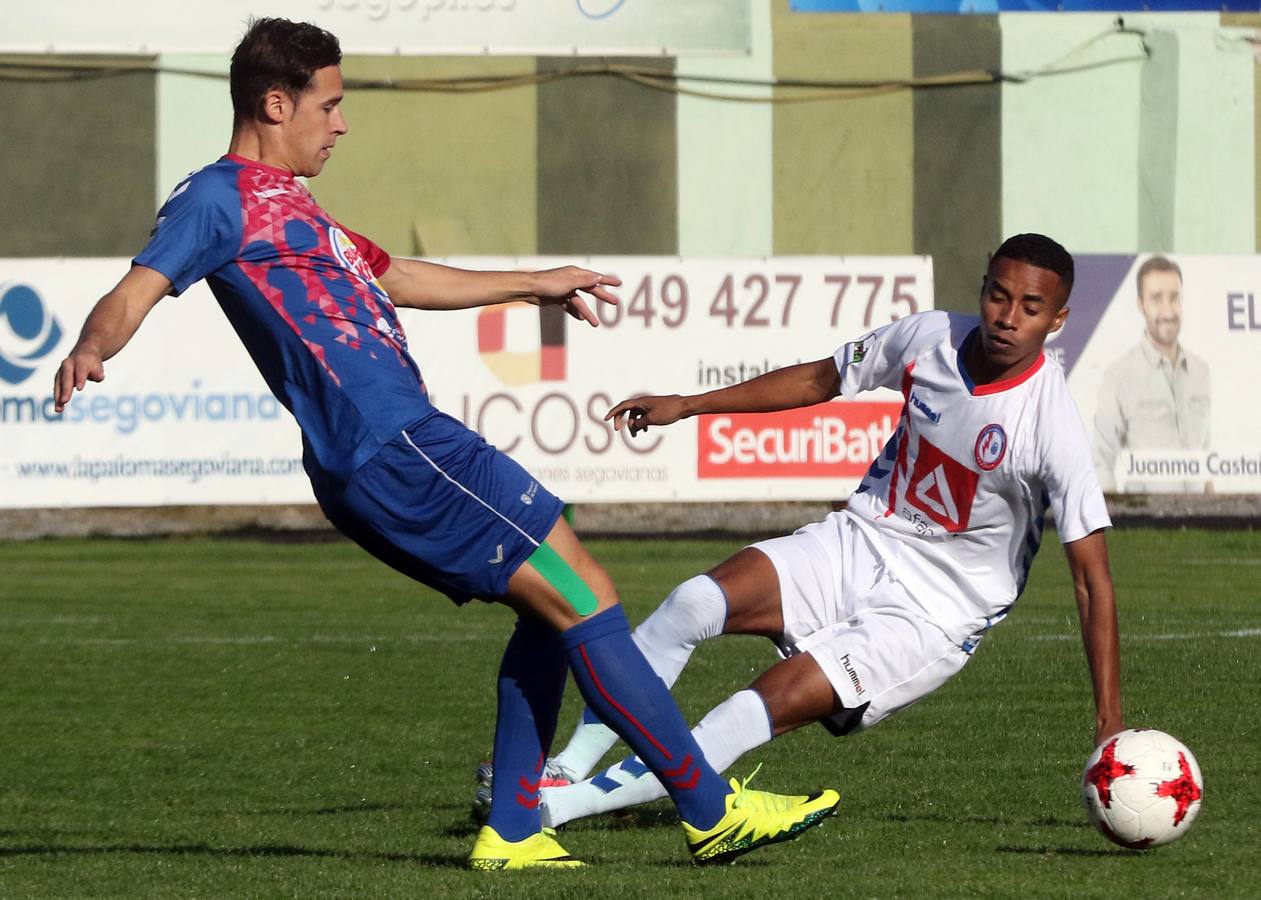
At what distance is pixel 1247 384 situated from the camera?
1650 centimetres

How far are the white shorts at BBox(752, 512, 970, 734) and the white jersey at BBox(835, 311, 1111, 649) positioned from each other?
59 mm

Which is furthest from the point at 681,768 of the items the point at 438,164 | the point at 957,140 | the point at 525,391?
the point at 957,140

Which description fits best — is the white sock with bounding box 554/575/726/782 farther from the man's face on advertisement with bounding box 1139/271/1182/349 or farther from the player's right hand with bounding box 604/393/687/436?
the man's face on advertisement with bounding box 1139/271/1182/349

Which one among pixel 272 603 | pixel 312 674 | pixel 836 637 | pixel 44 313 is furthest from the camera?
pixel 44 313

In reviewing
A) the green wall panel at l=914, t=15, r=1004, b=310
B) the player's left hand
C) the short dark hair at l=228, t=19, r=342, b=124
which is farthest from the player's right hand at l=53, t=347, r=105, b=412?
the green wall panel at l=914, t=15, r=1004, b=310

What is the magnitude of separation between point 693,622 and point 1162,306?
11686 mm

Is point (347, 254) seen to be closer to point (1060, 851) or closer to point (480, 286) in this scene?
point (480, 286)

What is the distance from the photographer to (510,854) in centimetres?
504

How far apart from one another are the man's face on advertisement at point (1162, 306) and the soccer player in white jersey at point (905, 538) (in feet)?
35.8

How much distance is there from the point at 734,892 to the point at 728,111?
18153 millimetres

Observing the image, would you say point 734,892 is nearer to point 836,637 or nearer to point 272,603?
point 836,637

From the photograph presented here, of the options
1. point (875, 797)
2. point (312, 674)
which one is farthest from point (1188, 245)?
point (875, 797)

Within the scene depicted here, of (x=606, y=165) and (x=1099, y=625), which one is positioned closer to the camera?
(x=1099, y=625)

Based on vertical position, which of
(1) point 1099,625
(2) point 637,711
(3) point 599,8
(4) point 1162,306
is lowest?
(2) point 637,711
